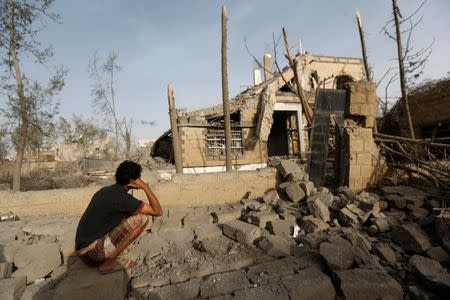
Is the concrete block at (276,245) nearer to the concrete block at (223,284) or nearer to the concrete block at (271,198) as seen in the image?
the concrete block at (223,284)

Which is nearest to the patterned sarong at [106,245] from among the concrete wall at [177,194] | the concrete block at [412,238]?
the concrete wall at [177,194]

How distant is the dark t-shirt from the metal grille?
35.8 feet

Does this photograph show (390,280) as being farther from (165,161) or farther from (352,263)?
(165,161)

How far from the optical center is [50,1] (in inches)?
359

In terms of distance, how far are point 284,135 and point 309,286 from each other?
51.4ft

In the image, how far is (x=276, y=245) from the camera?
11.7ft

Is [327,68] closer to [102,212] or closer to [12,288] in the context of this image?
[102,212]

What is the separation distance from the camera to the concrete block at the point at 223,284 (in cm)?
282

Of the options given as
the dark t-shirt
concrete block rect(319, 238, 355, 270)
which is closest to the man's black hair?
the dark t-shirt

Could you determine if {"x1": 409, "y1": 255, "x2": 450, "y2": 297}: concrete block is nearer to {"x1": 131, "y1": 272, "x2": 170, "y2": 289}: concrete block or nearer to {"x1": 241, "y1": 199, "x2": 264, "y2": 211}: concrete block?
{"x1": 241, "y1": 199, "x2": 264, "y2": 211}: concrete block

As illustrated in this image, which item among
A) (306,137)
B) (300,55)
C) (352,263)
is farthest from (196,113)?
(352,263)

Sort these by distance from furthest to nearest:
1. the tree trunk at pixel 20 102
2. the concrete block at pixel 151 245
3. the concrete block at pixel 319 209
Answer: the tree trunk at pixel 20 102 → the concrete block at pixel 319 209 → the concrete block at pixel 151 245

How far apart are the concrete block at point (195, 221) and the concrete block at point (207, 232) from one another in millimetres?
145

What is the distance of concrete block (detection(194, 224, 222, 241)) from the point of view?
4109 mm
